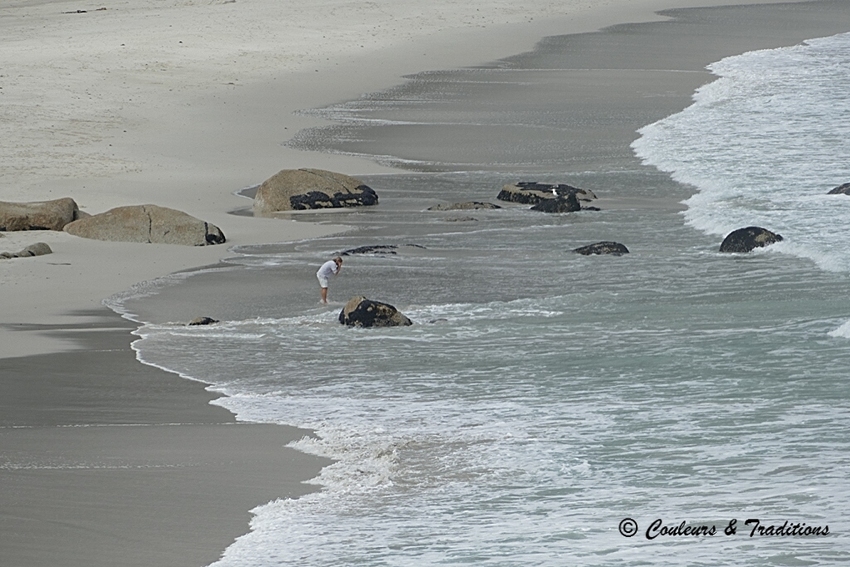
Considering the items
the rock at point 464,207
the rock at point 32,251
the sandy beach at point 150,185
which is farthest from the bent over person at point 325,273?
the rock at point 464,207

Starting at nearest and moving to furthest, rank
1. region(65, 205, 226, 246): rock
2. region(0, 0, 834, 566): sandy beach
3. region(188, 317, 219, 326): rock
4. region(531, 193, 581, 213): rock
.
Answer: region(0, 0, 834, 566): sandy beach < region(188, 317, 219, 326): rock < region(65, 205, 226, 246): rock < region(531, 193, 581, 213): rock

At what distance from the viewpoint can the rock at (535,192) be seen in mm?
18344

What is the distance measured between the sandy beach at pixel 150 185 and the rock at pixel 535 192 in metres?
2.67

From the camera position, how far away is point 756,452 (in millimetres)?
8086

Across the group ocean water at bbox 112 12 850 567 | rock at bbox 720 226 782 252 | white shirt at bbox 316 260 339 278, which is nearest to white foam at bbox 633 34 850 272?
ocean water at bbox 112 12 850 567

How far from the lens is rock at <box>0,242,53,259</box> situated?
569 inches

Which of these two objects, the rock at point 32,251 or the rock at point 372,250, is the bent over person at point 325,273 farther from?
the rock at point 32,251

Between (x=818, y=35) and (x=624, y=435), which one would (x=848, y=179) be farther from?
(x=818, y=35)

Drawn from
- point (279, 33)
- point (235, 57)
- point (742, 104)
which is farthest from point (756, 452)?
point (279, 33)

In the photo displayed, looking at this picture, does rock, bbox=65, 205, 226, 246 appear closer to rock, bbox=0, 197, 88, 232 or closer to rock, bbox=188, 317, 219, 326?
rock, bbox=0, 197, 88, 232

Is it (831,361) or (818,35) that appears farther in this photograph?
(818,35)

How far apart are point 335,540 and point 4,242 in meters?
9.33

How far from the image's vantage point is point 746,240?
14.8 meters

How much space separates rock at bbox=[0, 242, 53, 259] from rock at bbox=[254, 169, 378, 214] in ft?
12.3
